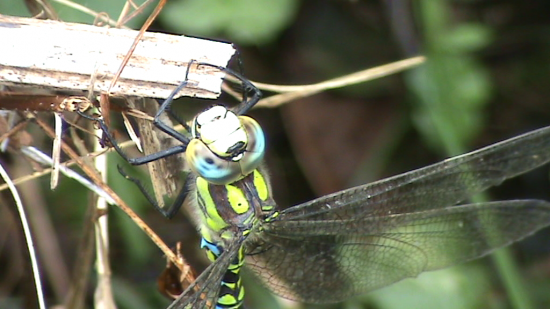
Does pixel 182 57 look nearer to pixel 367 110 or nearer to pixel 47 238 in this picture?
pixel 47 238

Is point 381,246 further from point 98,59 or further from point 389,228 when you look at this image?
point 98,59

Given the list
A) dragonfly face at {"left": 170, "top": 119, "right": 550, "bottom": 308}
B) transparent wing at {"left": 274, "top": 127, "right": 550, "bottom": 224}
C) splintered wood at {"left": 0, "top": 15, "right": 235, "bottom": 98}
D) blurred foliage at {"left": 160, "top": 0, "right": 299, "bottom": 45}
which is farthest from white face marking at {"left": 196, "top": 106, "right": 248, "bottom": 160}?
blurred foliage at {"left": 160, "top": 0, "right": 299, "bottom": 45}

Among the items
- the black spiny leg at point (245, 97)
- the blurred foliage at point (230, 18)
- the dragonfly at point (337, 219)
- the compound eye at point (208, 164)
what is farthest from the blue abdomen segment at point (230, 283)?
the blurred foliage at point (230, 18)

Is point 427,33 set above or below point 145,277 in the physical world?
above

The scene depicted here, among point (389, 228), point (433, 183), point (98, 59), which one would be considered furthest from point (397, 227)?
point (98, 59)

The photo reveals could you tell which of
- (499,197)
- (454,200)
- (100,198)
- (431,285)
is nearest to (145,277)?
(100,198)
